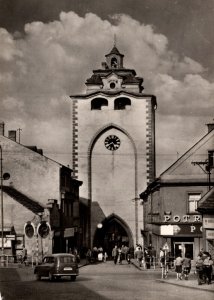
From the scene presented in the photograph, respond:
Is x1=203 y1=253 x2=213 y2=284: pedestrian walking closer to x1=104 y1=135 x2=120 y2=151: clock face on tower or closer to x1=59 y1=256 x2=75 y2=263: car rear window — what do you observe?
x1=59 y1=256 x2=75 y2=263: car rear window

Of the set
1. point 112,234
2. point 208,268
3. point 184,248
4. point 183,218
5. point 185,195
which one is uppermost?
point 185,195

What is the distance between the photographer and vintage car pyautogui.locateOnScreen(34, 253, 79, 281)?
103 ft

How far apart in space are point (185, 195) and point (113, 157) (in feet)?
65.0

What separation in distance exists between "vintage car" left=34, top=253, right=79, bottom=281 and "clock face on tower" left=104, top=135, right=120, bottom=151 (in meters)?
31.4

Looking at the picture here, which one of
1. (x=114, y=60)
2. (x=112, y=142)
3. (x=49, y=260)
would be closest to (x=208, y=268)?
(x=49, y=260)

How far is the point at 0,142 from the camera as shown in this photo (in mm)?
50312

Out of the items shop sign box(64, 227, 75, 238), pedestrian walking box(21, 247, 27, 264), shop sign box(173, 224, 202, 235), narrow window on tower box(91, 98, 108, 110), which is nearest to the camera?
shop sign box(173, 224, 202, 235)

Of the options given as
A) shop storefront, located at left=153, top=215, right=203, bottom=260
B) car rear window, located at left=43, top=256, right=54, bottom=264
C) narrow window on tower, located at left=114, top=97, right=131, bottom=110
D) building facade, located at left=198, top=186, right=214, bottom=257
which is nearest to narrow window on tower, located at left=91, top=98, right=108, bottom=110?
narrow window on tower, located at left=114, top=97, right=131, bottom=110

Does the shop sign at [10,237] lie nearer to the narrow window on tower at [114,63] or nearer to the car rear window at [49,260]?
the car rear window at [49,260]

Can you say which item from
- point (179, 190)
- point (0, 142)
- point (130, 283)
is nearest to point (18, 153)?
point (0, 142)

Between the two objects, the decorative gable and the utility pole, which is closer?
the utility pole

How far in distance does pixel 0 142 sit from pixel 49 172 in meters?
4.16

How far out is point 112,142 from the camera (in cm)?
6328

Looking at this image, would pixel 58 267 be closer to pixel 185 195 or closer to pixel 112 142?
pixel 185 195
